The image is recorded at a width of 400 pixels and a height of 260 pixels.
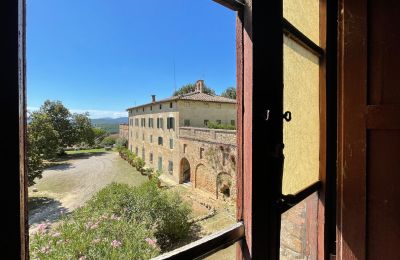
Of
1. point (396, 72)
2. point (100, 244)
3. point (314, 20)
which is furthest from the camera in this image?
point (100, 244)

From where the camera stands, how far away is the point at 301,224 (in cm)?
129

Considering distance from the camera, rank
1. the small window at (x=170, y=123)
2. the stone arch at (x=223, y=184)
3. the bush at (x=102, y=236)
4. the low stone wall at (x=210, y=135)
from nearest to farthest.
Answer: the bush at (x=102, y=236) < the low stone wall at (x=210, y=135) < the stone arch at (x=223, y=184) < the small window at (x=170, y=123)

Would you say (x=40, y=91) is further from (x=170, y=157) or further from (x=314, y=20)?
(x=170, y=157)

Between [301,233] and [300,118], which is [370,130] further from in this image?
[301,233]

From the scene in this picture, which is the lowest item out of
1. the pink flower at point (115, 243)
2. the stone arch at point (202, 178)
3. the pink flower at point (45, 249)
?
the stone arch at point (202, 178)

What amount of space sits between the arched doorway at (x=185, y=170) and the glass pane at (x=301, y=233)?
9170 mm

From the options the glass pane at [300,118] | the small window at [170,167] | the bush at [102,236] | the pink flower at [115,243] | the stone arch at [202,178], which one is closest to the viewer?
the glass pane at [300,118]

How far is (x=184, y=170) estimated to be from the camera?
10.8 metres

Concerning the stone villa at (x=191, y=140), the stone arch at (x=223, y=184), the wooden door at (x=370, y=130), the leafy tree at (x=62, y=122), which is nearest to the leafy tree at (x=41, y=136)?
the leafy tree at (x=62, y=122)

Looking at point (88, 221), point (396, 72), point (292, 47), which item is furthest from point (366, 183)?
point (88, 221)

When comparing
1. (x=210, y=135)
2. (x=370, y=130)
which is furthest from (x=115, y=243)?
(x=210, y=135)

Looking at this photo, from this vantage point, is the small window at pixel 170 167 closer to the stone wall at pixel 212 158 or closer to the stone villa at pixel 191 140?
the stone villa at pixel 191 140

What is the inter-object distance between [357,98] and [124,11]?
1.11 meters

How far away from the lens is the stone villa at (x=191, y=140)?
7953mm
